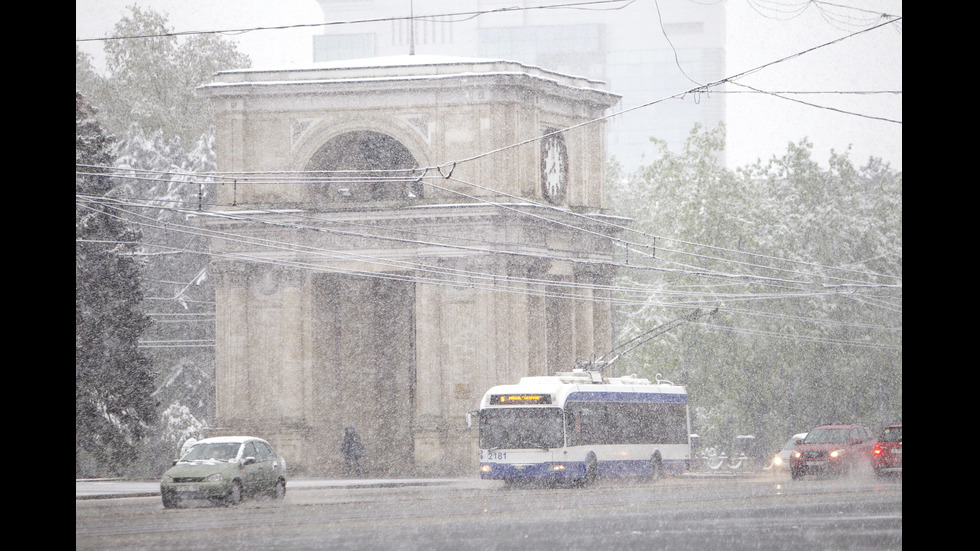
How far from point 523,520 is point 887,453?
1580cm

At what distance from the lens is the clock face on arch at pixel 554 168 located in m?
40.7

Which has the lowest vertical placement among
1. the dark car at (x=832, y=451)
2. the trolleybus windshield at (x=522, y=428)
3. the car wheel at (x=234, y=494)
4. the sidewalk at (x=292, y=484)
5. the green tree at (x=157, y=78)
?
the sidewalk at (x=292, y=484)

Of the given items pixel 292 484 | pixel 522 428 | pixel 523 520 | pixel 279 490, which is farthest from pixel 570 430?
pixel 523 520

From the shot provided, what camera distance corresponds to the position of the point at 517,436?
31.3 m

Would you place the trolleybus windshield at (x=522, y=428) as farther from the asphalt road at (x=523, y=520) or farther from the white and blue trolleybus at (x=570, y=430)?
the asphalt road at (x=523, y=520)

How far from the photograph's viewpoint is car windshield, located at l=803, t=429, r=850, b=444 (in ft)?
111

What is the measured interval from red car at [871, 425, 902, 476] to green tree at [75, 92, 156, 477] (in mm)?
17244

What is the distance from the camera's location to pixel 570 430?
104 feet

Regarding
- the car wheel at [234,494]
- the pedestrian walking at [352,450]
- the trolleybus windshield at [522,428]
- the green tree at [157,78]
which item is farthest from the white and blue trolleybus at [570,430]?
the green tree at [157,78]

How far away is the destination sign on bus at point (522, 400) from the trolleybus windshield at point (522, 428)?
16 centimetres

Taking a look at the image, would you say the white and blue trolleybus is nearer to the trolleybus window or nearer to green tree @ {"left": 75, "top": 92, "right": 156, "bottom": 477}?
the trolleybus window

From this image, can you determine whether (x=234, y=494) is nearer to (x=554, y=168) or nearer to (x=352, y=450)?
(x=352, y=450)

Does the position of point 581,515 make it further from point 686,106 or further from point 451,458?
point 686,106
